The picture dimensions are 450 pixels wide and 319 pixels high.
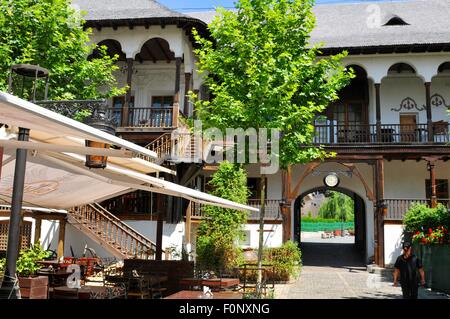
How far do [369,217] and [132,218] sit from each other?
9.77 m

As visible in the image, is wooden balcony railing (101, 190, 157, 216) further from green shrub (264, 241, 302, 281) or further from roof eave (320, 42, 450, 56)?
roof eave (320, 42, 450, 56)

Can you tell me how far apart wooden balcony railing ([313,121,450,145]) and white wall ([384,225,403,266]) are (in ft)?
11.0

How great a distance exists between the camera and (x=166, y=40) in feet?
57.5

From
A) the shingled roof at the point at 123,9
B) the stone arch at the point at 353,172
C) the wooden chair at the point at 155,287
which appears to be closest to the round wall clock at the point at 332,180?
the stone arch at the point at 353,172

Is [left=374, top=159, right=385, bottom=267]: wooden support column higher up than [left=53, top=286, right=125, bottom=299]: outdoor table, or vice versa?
[left=374, top=159, right=385, bottom=267]: wooden support column

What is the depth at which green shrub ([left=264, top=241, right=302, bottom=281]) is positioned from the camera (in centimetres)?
1392

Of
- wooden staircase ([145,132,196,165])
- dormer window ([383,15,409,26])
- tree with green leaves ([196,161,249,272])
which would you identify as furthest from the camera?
dormer window ([383,15,409,26])

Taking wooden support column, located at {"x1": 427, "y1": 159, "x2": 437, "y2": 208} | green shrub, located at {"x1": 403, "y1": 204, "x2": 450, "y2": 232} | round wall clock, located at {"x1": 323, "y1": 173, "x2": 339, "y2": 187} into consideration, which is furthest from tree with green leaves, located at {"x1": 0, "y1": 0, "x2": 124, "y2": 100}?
wooden support column, located at {"x1": 427, "y1": 159, "x2": 437, "y2": 208}

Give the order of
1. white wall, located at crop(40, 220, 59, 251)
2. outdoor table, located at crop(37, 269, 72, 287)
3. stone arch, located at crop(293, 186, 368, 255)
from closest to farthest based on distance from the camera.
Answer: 1. outdoor table, located at crop(37, 269, 72, 287)
2. white wall, located at crop(40, 220, 59, 251)
3. stone arch, located at crop(293, 186, 368, 255)

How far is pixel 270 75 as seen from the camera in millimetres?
9031

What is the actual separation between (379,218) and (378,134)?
10.9 feet
